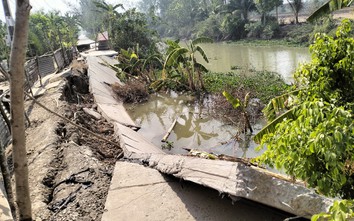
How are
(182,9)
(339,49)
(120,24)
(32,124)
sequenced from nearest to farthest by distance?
1. (339,49)
2. (32,124)
3. (120,24)
4. (182,9)

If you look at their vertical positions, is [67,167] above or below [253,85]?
below

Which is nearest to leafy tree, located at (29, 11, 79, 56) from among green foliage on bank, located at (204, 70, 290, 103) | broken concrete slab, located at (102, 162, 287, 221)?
green foliage on bank, located at (204, 70, 290, 103)

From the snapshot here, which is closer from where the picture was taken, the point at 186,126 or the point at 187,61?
the point at 186,126

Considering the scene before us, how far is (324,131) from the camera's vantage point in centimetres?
221

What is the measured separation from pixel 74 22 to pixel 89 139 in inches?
1892

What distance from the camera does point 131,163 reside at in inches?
207

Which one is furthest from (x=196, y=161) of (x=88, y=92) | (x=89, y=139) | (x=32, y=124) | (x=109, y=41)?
(x=109, y=41)

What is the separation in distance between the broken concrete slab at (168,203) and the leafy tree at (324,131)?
3.55 ft

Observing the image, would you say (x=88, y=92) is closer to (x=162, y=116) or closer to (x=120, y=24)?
(x=162, y=116)

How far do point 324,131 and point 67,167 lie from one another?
4342 mm

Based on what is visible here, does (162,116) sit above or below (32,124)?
below

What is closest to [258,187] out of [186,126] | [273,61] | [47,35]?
[186,126]

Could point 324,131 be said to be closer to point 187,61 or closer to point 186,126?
point 186,126

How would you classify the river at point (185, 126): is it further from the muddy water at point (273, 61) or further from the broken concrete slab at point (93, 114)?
the muddy water at point (273, 61)
